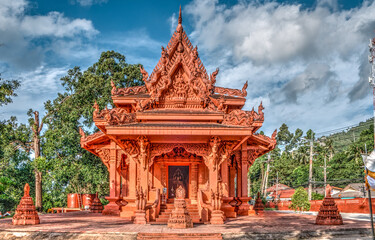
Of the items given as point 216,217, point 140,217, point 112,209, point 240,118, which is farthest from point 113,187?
point 240,118

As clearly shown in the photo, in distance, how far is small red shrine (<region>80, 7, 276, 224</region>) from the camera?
13.0 meters

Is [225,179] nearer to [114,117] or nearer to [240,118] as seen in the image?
[240,118]

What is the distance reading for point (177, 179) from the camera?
1577cm

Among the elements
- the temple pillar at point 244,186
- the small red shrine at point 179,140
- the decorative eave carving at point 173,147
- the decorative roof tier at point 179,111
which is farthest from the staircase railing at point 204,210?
the temple pillar at point 244,186

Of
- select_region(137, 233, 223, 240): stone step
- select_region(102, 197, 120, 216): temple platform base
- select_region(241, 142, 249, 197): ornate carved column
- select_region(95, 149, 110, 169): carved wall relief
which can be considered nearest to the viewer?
select_region(137, 233, 223, 240): stone step

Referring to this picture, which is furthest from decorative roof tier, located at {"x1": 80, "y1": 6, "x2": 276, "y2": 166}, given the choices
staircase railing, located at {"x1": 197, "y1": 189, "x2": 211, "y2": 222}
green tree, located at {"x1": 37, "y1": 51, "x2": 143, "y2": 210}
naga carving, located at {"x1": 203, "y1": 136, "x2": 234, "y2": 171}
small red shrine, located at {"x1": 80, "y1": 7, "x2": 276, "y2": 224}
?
green tree, located at {"x1": 37, "y1": 51, "x2": 143, "y2": 210}

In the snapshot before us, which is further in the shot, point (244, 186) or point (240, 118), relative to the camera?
point (244, 186)

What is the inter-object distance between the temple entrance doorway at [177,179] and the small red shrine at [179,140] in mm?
24

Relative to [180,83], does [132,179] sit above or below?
below

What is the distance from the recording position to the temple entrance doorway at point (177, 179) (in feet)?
51.4

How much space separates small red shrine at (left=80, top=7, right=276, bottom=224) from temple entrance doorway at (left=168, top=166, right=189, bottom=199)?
24 mm

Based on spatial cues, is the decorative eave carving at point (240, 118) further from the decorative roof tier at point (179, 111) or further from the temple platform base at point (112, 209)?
the temple platform base at point (112, 209)

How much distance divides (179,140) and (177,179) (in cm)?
261

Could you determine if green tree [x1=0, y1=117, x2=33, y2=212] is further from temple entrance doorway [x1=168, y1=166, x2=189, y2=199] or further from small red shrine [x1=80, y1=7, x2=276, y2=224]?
temple entrance doorway [x1=168, y1=166, x2=189, y2=199]
